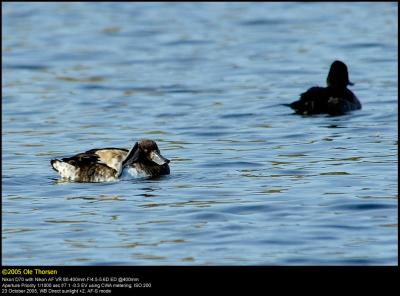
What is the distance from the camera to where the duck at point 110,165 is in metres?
15.2

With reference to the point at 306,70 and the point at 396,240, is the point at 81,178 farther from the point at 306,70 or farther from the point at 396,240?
the point at 306,70

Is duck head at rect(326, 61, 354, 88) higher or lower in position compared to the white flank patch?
higher

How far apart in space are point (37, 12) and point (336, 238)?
82.4ft

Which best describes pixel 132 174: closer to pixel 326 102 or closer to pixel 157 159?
pixel 157 159

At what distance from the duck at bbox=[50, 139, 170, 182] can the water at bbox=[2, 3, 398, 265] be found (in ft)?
0.55

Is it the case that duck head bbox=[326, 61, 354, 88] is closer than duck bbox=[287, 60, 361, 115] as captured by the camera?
No

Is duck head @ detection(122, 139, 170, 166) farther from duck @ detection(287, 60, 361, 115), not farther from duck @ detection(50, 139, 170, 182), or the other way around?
duck @ detection(287, 60, 361, 115)

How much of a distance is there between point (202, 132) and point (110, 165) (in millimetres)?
4176

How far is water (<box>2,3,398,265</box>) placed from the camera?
12.0 meters

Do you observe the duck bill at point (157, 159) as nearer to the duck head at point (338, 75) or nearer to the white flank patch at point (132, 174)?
the white flank patch at point (132, 174)

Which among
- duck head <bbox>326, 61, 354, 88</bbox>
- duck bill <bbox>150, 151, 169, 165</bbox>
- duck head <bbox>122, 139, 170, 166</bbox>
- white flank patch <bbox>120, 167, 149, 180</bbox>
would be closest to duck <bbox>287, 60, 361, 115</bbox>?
duck head <bbox>326, 61, 354, 88</bbox>

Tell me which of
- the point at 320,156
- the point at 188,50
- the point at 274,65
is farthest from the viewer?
the point at 188,50
